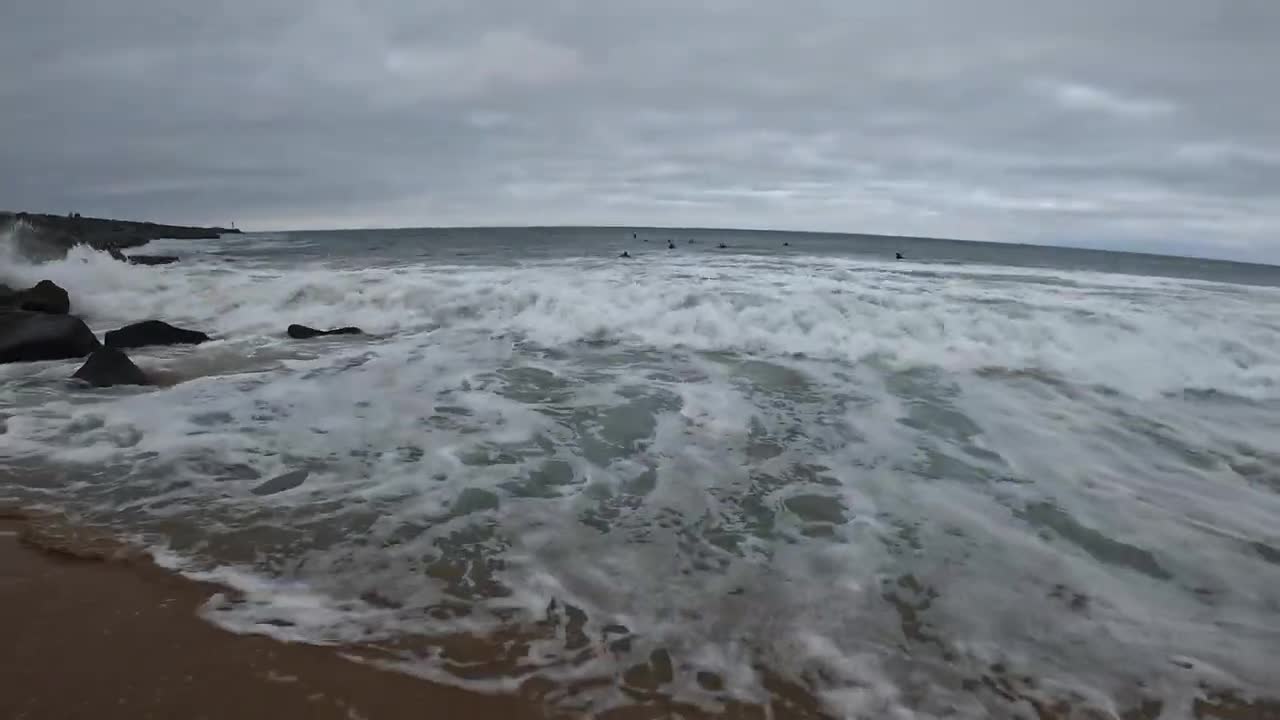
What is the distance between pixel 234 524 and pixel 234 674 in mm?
1578

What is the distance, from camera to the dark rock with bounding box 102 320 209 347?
10.0 meters

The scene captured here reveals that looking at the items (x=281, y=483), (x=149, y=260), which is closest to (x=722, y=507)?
(x=281, y=483)

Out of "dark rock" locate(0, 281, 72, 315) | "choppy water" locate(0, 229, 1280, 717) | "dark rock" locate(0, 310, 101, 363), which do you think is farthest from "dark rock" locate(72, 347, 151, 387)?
"dark rock" locate(0, 281, 72, 315)

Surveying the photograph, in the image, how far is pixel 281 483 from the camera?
4.76 m

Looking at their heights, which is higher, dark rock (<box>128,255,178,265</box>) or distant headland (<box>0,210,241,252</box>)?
distant headland (<box>0,210,241,252</box>)

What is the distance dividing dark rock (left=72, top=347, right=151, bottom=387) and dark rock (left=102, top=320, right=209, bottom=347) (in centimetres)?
278

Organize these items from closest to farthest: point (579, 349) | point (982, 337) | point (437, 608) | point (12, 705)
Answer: point (12, 705) < point (437, 608) < point (579, 349) < point (982, 337)

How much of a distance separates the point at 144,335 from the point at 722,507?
31.1 ft

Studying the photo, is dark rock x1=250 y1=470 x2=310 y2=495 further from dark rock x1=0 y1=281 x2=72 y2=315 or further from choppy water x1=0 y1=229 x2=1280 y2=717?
dark rock x1=0 y1=281 x2=72 y2=315

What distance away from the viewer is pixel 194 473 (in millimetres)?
4852

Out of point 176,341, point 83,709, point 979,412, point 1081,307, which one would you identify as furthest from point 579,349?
point 1081,307

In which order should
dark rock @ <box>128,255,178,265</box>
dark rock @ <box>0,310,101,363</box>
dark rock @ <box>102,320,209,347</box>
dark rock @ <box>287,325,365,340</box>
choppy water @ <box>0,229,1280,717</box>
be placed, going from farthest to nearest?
dark rock @ <box>128,255,178,265</box>
dark rock @ <box>287,325,365,340</box>
dark rock @ <box>102,320,209,347</box>
dark rock @ <box>0,310,101,363</box>
choppy water @ <box>0,229,1280,717</box>

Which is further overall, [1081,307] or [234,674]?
[1081,307]

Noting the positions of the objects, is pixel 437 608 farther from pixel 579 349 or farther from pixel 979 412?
pixel 579 349
